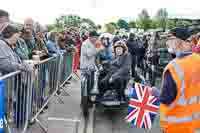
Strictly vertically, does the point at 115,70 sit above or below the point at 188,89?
below

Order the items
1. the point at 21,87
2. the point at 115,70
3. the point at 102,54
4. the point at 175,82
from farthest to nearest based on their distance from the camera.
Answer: the point at 102,54
the point at 115,70
the point at 21,87
the point at 175,82

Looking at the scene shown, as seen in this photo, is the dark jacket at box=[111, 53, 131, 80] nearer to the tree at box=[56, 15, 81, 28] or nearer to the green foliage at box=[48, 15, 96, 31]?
the green foliage at box=[48, 15, 96, 31]

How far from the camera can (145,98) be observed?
582 centimetres

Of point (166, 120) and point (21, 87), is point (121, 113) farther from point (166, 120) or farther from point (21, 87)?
point (166, 120)

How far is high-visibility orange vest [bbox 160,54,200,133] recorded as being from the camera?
4320mm

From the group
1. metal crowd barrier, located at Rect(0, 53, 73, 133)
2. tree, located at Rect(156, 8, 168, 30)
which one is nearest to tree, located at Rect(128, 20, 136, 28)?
tree, located at Rect(156, 8, 168, 30)

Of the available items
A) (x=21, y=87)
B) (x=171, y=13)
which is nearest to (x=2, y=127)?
(x=21, y=87)

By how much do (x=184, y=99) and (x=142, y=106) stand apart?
1.57 meters

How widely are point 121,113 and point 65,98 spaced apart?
7.12 feet

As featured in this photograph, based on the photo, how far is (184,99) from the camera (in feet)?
14.3

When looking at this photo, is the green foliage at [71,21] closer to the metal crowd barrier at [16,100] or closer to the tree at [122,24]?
the tree at [122,24]

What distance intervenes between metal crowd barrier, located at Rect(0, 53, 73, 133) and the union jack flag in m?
1.65

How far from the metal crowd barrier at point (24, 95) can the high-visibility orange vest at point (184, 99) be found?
1913 mm

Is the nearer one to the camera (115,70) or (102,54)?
(115,70)
